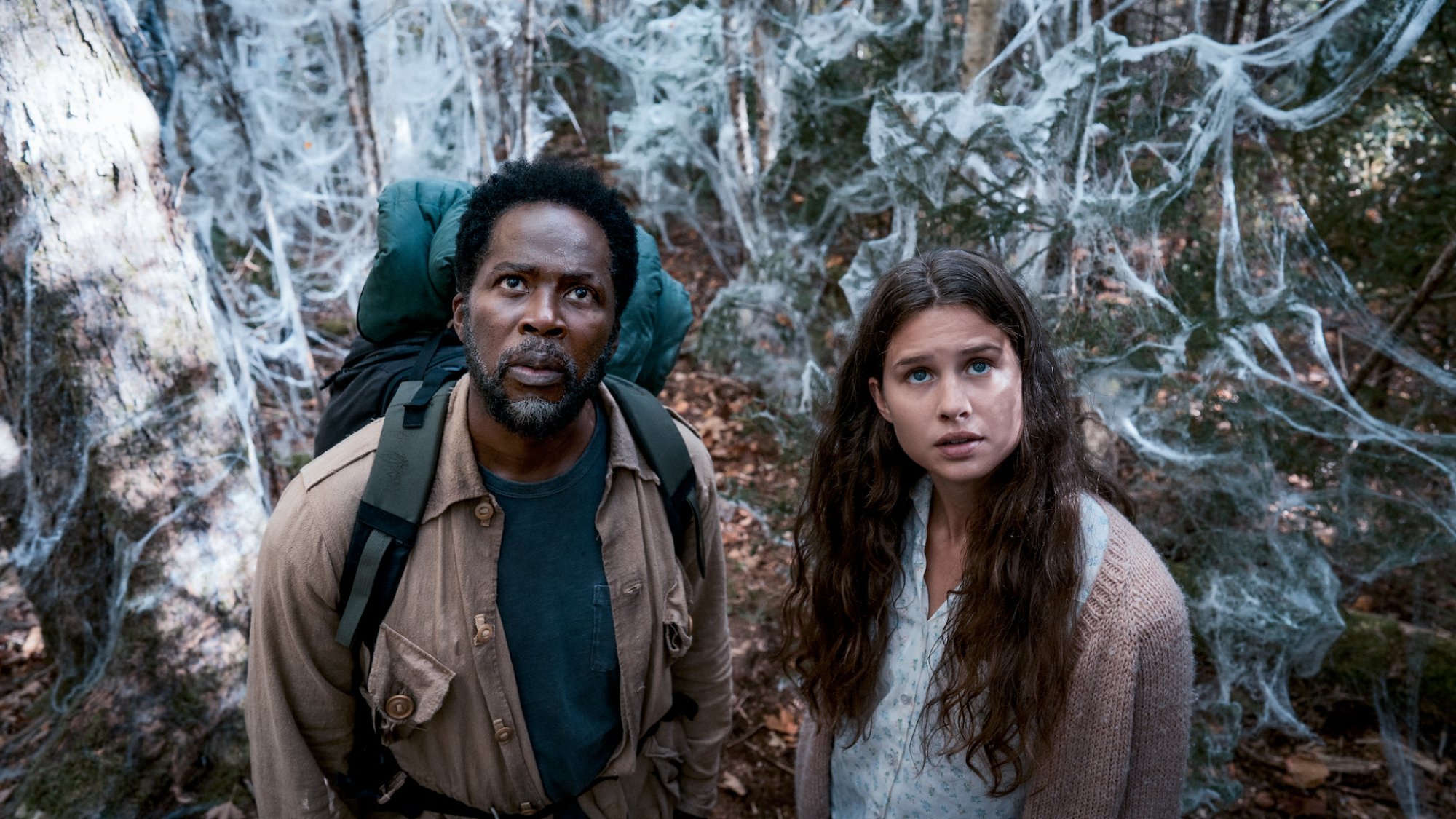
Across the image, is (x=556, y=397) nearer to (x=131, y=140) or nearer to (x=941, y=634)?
(x=941, y=634)

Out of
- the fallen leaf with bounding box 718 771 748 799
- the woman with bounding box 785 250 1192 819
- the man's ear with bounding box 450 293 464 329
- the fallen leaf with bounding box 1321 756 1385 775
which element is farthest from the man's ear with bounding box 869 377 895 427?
the fallen leaf with bounding box 1321 756 1385 775

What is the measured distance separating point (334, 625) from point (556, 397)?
71 centimetres

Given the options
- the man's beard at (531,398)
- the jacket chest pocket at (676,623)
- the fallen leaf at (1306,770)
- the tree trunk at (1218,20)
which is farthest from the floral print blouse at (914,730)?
the tree trunk at (1218,20)

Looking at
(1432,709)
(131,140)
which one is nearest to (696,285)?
(131,140)

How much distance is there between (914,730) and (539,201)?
160 centimetres

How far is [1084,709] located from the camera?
1.69 metres

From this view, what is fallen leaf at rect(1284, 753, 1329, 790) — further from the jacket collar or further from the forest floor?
the jacket collar

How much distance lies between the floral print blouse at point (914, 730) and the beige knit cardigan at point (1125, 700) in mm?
172

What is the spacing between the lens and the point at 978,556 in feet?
5.87

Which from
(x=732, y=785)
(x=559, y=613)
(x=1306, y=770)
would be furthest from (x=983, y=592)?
(x=1306, y=770)

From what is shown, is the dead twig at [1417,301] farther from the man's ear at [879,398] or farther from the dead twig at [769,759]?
the dead twig at [769,759]

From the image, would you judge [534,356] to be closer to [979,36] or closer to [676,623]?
[676,623]

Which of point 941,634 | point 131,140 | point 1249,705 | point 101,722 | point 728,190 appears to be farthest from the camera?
point 728,190

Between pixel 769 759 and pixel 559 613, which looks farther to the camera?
pixel 769 759
